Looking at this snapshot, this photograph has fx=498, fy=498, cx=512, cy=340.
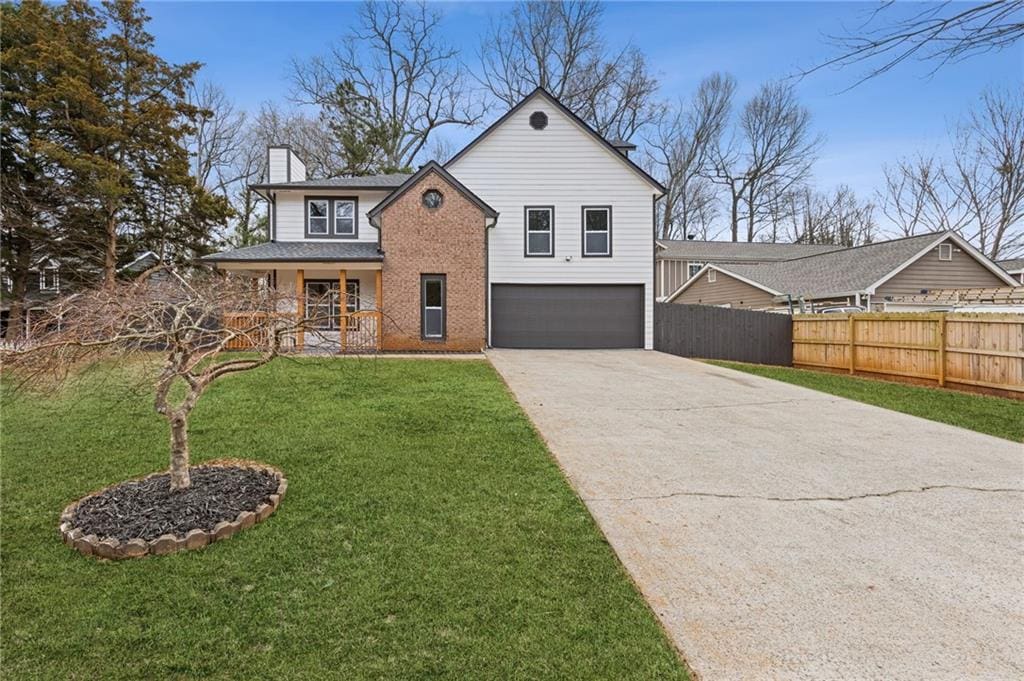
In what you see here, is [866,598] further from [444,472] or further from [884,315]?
[884,315]

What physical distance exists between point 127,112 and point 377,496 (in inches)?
786

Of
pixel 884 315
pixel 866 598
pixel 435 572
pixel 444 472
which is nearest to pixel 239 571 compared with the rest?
pixel 435 572

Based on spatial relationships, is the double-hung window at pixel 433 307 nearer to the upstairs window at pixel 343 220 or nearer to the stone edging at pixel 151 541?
the upstairs window at pixel 343 220

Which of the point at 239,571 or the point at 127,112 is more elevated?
the point at 127,112

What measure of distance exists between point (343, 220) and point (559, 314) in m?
7.93

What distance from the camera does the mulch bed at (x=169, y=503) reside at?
3.49 meters

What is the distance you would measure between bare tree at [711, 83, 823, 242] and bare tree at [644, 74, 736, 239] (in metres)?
1.11

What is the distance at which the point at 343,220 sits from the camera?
16797mm

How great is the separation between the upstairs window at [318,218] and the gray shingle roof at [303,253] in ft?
1.86

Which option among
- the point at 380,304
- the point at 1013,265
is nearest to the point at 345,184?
the point at 380,304

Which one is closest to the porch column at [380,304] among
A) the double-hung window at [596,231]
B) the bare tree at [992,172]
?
the double-hung window at [596,231]

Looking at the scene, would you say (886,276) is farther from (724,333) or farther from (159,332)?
(159,332)

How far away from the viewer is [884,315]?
1179cm

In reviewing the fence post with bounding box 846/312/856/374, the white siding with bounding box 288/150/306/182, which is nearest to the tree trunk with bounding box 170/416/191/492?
the fence post with bounding box 846/312/856/374
